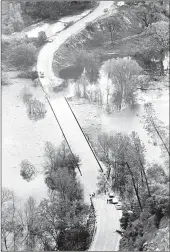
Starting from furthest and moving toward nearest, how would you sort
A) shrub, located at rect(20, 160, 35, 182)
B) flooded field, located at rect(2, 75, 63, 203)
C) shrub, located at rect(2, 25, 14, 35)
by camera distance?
shrub, located at rect(2, 25, 14, 35) < shrub, located at rect(20, 160, 35, 182) < flooded field, located at rect(2, 75, 63, 203)

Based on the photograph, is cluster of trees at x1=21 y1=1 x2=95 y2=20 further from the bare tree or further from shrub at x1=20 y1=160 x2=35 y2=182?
shrub at x1=20 y1=160 x2=35 y2=182

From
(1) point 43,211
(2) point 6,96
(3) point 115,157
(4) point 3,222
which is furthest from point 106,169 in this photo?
(2) point 6,96

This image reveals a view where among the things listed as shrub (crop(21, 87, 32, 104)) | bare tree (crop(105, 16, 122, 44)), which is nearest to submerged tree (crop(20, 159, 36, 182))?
shrub (crop(21, 87, 32, 104))

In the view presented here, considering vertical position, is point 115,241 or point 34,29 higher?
point 34,29

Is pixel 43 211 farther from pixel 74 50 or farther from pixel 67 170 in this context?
pixel 74 50

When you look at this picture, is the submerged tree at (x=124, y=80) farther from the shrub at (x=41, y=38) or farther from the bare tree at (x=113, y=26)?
the bare tree at (x=113, y=26)
